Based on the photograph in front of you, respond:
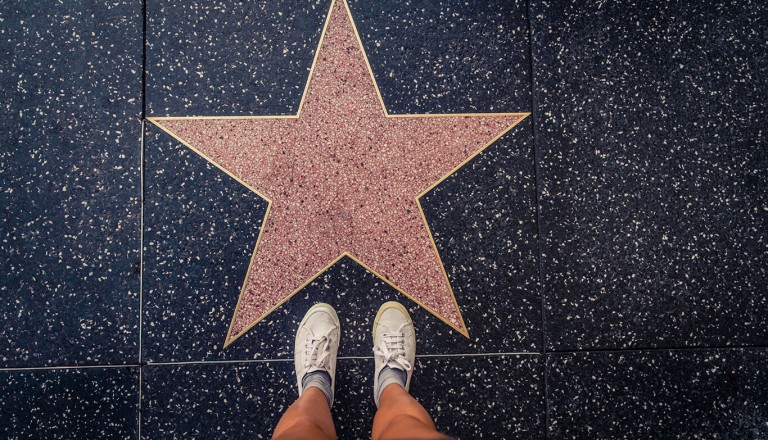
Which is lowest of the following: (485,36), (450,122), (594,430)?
(594,430)

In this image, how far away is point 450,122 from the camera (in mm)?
1438

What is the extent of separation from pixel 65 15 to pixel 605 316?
1.97 metres

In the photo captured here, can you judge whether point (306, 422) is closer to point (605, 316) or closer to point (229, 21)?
point (605, 316)

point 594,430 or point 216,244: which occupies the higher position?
point 216,244

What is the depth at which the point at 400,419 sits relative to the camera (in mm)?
1103

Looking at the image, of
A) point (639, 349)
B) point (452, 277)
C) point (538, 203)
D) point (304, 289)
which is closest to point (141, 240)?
point (304, 289)

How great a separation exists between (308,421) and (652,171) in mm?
1282

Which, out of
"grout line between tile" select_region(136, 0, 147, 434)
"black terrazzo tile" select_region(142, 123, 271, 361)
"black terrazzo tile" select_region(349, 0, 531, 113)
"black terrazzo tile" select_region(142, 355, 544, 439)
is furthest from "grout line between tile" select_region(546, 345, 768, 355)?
"grout line between tile" select_region(136, 0, 147, 434)

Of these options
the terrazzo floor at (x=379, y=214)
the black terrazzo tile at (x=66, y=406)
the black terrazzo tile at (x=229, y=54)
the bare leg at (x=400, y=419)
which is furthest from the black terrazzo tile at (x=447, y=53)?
the black terrazzo tile at (x=66, y=406)

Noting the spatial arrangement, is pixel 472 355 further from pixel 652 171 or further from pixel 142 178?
pixel 142 178

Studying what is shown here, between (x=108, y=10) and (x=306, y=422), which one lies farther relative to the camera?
(x=108, y=10)

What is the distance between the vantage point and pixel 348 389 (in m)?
1.41

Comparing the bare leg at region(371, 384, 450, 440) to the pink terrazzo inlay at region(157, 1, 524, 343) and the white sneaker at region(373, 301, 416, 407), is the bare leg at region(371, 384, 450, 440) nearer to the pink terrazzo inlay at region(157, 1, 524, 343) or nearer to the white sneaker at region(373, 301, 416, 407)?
the white sneaker at region(373, 301, 416, 407)

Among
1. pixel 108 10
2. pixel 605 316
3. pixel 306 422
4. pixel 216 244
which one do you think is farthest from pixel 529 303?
pixel 108 10
